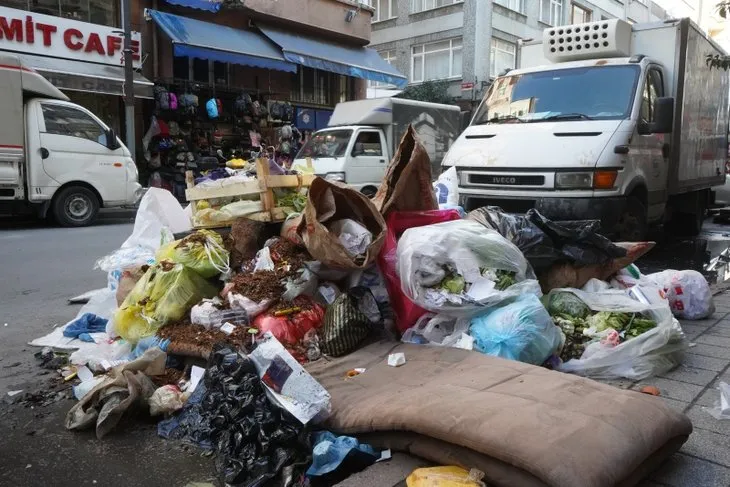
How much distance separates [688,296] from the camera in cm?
435

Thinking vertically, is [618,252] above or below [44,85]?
below

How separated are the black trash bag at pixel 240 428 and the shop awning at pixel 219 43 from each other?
537 inches

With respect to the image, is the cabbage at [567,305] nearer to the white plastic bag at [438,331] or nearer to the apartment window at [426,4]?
the white plastic bag at [438,331]

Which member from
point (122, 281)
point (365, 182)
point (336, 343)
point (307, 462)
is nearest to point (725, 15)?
point (336, 343)

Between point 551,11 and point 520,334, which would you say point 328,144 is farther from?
point 551,11

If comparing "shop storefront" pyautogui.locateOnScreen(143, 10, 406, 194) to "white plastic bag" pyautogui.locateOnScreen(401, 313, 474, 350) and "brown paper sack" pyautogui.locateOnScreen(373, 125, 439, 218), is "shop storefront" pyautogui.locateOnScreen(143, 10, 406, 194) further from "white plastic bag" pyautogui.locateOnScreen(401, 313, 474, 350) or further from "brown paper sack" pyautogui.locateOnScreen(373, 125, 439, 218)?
"white plastic bag" pyautogui.locateOnScreen(401, 313, 474, 350)

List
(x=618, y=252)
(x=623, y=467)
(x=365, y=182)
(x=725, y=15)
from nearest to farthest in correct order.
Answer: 1. (x=623, y=467)
2. (x=618, y=252)
3. (x=725, y=15)
4. (x=365, y=182)

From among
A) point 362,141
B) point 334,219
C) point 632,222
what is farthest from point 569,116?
point 362,141

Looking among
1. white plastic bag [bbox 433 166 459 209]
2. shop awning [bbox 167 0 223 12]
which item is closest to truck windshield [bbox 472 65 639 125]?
white plastic bag [bbox 433 166 459 209]

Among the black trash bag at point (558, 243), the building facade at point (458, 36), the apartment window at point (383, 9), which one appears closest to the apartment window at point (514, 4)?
the building facade at point (458, 36)

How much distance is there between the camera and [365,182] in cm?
1242

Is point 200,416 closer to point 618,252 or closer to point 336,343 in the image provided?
point 336,343

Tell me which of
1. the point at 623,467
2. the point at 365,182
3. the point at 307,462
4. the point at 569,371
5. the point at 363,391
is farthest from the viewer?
the point at 365,182

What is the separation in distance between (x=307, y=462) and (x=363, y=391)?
473mm
